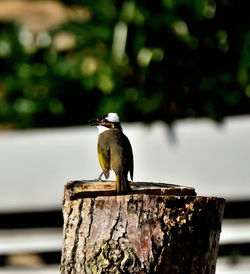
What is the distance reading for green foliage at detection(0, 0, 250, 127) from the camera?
6.52 meters

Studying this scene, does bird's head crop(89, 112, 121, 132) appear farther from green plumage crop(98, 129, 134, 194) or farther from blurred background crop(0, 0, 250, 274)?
blurred background crop(0, 0, 250, 274)

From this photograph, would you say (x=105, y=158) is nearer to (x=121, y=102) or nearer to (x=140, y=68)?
(x=121, y=102)

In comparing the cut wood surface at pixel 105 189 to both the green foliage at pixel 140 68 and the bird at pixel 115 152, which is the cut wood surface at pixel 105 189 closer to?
the bird at pixel 115 152

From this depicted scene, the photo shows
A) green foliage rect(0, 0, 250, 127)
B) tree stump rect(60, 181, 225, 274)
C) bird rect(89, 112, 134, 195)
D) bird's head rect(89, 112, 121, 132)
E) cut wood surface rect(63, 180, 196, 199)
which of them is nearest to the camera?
tree stump rect(60, 181, 225, 274)

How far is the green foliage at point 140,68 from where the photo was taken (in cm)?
652

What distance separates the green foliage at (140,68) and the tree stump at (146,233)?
2.97 m

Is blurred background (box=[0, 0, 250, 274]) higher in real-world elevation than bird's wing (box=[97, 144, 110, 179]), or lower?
higher

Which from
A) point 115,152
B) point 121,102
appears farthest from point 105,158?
point 121,102

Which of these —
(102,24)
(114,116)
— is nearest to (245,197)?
(102,24)

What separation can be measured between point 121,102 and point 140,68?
265 mm

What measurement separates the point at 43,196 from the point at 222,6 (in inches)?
63.9

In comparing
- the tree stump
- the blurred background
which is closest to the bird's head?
the tree stump

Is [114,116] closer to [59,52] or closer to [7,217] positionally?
[7,217]

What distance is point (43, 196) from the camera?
619cm
